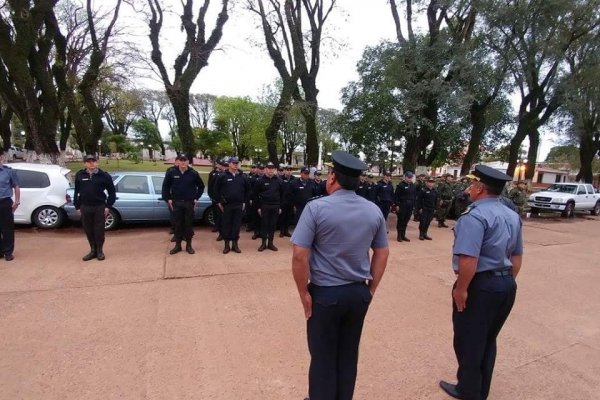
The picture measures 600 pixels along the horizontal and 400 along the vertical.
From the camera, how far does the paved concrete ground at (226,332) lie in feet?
10.1

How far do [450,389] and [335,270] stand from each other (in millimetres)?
1753

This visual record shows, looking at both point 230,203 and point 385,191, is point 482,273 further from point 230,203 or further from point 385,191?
point 385,191

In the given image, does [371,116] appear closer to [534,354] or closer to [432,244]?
[432,244]

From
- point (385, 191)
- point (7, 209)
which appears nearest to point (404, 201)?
point (385, 191)

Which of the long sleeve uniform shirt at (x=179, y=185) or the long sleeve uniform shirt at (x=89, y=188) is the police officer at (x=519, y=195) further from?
the long sleeve uniform shirt at (x=89, y=188)

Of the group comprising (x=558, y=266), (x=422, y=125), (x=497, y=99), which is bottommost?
(x=558, y=266)

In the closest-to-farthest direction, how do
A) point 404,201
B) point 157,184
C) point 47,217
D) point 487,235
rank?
1. point 487,235
2. point 47,217
3. point 157,184
4. point 404,201

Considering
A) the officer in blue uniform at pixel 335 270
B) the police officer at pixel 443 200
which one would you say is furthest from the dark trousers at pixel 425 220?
the officer in blue uniform at pixel 335 270

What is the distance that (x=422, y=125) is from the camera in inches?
550

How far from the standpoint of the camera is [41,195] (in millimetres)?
8359

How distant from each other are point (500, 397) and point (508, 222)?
60.1 inches

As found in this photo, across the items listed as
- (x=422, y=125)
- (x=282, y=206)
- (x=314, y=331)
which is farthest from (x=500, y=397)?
(x=422, y=125)

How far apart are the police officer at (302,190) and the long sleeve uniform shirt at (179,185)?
9.50 ft

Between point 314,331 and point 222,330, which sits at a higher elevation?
point 314,331
